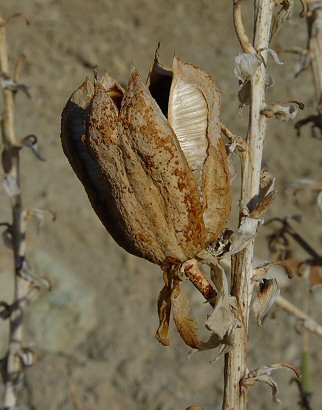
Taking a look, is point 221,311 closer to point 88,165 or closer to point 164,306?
point 164,306

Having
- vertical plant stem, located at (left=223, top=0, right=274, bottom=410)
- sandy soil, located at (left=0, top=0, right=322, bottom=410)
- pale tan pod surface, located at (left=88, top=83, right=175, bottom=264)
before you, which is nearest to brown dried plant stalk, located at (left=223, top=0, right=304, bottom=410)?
vertical plant stem, located at (left=223, top=0, right=274, bottom=410)

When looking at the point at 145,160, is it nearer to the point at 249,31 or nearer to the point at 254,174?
the point at 254,174

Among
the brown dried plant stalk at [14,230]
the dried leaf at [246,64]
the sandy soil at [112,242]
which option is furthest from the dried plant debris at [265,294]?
the sandy soil at [112,242]

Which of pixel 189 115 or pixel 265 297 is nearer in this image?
pixel 189 115

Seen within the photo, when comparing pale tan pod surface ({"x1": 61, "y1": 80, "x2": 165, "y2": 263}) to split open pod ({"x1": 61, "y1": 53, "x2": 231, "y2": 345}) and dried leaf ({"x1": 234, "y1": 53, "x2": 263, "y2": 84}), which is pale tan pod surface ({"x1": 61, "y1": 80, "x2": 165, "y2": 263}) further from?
dried leaf ({"x1": 234, "y1": 53, "x2": 263, "y2": 84})

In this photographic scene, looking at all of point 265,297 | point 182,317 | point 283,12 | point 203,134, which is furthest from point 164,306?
point 283,12

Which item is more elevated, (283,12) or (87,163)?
(283,12)

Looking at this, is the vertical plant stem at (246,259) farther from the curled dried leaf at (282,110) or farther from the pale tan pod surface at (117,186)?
the pale tan pod surface at (117,186)

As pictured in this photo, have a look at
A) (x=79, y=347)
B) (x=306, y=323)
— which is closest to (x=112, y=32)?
(x=79, y=347)
